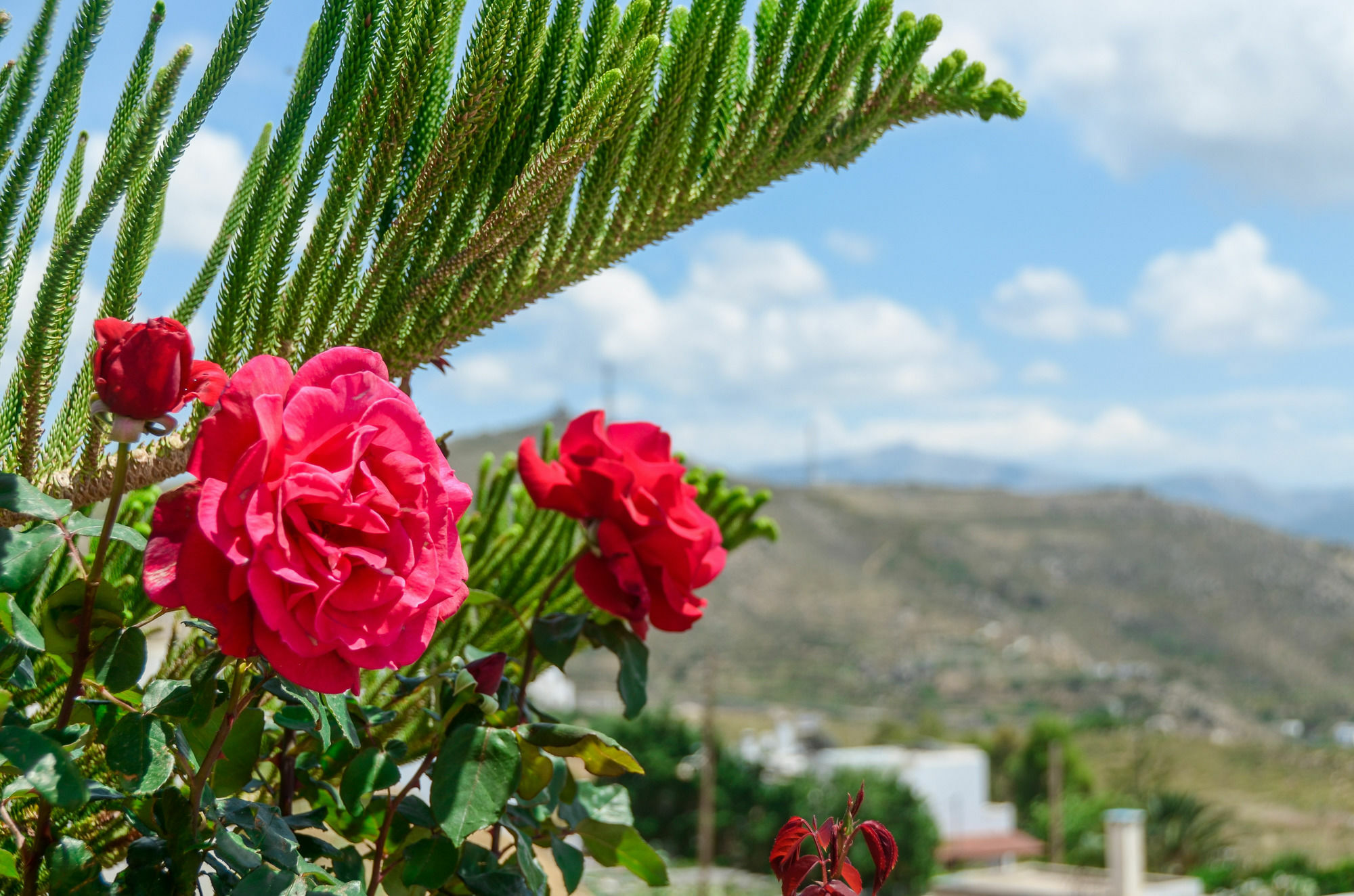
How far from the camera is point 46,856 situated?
932 mm

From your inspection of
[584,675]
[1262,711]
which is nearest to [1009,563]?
[1262,711]

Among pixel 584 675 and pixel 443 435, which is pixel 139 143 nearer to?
pixel 443 435

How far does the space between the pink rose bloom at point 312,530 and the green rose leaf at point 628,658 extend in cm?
36

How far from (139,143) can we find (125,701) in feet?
1.82

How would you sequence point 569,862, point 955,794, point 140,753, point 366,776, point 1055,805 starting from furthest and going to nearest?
point 955,794, point 1055,805, point 569,862, point 366,776, point 140,753

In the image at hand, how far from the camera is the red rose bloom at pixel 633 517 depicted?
118cm

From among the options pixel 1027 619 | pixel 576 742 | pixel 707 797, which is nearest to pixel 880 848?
pixel 576 742

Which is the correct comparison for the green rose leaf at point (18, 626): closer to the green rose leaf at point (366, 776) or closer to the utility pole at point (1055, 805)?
the green rose leaf at point (366, 776)

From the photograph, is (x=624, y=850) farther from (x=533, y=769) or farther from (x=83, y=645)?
(x=83, y=645)

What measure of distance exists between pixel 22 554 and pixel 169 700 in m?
0.16

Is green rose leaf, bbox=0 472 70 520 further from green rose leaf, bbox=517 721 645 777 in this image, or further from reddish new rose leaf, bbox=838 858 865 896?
reddish new rose leaf, bbox=838 858 865 896

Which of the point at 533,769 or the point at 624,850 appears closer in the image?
the point at 533,769

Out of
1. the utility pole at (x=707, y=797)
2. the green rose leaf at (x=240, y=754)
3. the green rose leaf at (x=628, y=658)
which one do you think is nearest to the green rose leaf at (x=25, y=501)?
the green rose leaf at (x=240, y=754)

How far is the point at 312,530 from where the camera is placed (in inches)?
31.9
